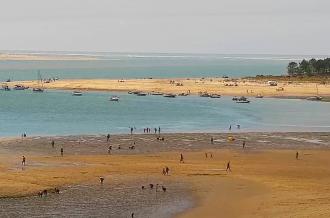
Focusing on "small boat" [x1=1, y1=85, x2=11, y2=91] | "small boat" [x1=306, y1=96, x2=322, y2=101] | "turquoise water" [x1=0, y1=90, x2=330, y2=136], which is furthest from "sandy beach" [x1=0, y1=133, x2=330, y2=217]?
"small boat" [x1=1, y1=85, x2=11, y2=91]

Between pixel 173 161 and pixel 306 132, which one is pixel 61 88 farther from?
pixel 173 161

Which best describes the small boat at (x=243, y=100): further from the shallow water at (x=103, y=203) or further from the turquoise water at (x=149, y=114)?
the shallow water at (x=103, y=203)

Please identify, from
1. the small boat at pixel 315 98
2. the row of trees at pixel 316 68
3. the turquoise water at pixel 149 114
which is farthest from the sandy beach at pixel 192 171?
the row of trees at pixel 316 68

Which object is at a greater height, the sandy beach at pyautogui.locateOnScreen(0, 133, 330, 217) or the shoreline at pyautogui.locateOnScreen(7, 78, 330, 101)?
the shoreline at pyautogui.locateOnScreen(7, 78, 330, 101)

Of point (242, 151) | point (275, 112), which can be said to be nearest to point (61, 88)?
point (275, 112)

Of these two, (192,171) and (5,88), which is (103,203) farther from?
(5,88)

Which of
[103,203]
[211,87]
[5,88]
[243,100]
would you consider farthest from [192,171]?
[5,88]

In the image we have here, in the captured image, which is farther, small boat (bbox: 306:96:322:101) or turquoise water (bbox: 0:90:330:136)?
small boat (bbox: 306:96:322:101)

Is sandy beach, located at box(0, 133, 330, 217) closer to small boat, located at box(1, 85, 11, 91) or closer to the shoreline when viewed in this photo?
the shoreline
